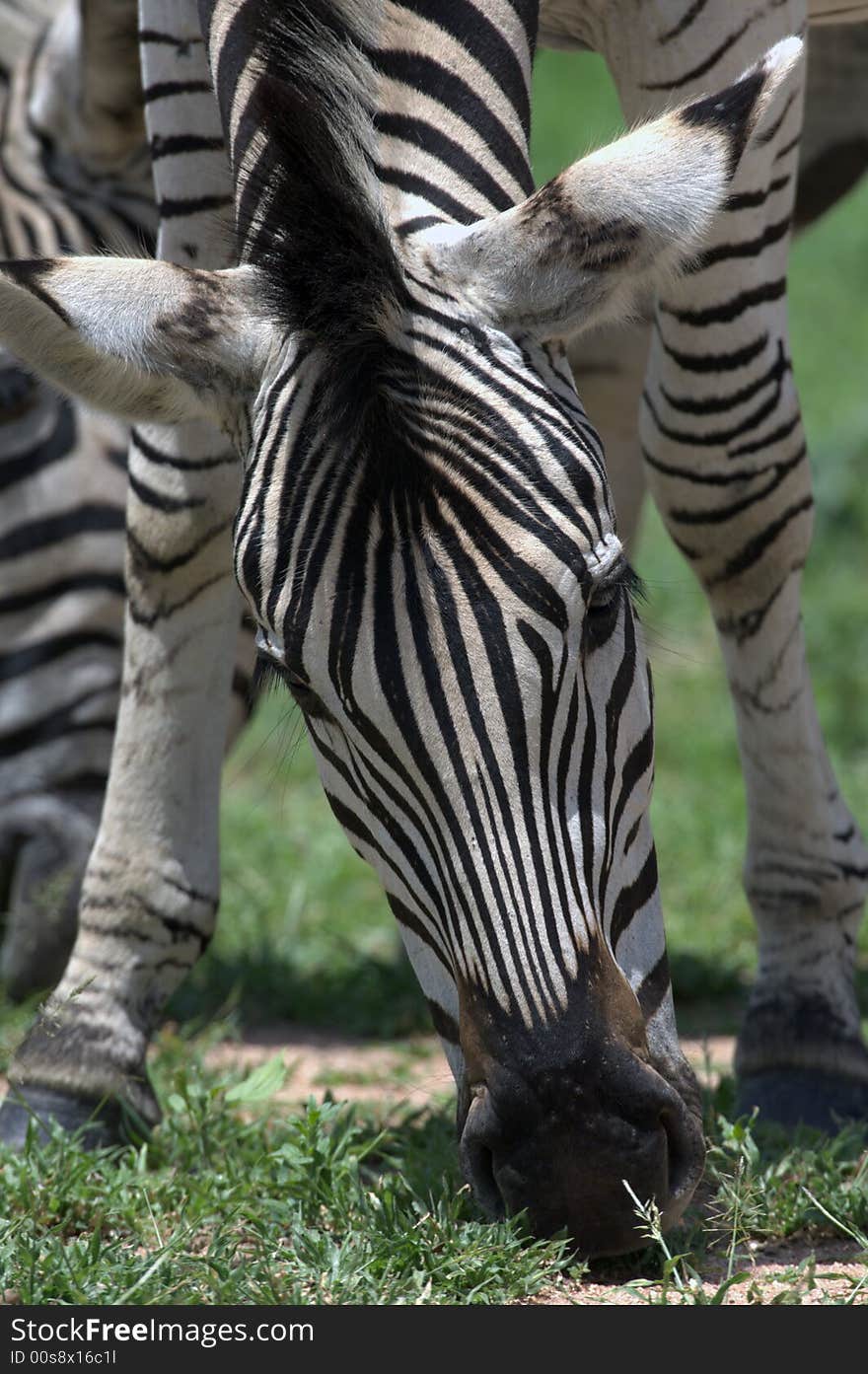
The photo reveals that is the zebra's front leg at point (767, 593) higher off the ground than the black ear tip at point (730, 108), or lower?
lower

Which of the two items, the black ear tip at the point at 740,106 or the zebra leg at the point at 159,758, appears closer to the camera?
the black ear tip at the point at 740,106

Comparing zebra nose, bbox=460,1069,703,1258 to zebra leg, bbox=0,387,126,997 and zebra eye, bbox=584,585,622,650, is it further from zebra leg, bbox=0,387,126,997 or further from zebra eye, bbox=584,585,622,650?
zebra leg, bbox=0,387,126,997

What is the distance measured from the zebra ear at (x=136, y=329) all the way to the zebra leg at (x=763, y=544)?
4.12 ft

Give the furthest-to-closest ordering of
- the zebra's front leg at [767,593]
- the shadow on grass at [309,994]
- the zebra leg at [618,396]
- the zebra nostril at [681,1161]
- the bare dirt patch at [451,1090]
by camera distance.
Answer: the zebra leg at [618,396] → the shadow on grass at [309,994] → the zebra's front leg at [767,593] → the bare dirt patch at [451,1090] → the zebra nostril at [681,1161]

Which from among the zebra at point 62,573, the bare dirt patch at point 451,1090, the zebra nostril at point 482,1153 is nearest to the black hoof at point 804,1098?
the bare dirt patch at point 451,1090

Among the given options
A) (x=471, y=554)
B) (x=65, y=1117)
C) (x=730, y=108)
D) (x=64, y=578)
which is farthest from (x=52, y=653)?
(x=730, y=108)

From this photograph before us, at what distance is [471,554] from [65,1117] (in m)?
1.93

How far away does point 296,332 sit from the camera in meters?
2.74

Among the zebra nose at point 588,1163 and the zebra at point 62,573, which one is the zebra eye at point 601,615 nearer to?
the zebra nose at point 588,1163

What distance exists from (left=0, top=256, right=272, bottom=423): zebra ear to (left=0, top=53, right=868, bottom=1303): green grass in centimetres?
61

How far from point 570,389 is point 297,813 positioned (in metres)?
4.99

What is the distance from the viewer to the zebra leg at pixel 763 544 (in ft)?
12.1

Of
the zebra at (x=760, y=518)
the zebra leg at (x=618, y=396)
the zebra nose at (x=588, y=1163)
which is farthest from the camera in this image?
the zebra leg at (x=618, y=396)

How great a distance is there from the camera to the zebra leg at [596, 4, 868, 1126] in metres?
3.68
